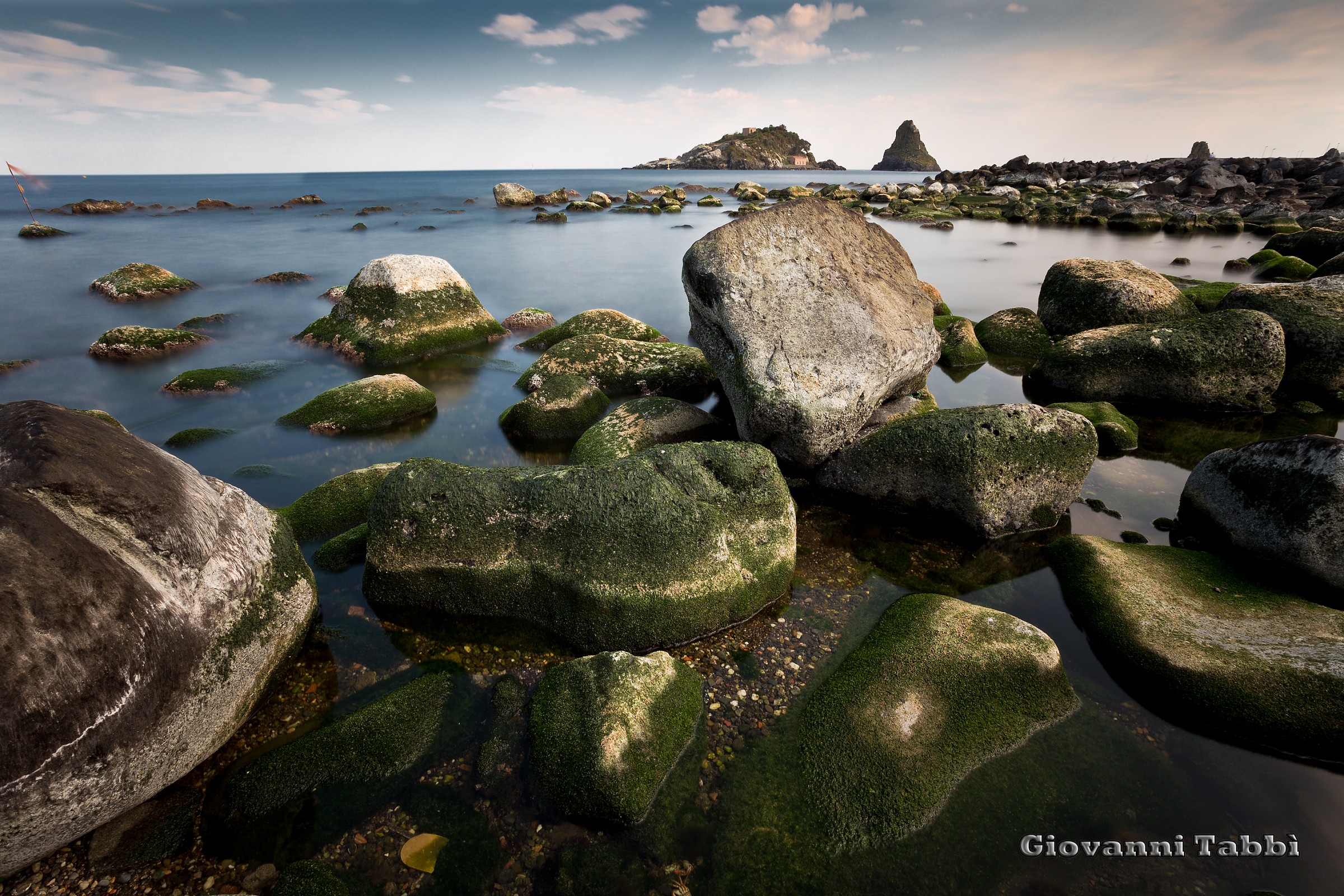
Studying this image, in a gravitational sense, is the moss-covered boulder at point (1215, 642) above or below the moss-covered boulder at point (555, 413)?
below

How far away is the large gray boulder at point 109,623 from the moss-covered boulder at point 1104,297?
747 inches

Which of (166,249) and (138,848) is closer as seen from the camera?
(138,848)

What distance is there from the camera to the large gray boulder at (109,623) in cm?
392

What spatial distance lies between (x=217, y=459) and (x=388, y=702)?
8.35 meters

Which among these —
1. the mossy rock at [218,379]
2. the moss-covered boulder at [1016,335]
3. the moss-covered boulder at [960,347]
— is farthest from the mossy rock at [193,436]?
the moss-covered boulder at [1016,335]

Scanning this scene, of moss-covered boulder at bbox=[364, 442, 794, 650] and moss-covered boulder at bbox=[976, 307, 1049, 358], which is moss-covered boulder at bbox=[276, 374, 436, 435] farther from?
moss-covered boulder at bbox=[976, 307, 1049, 358]

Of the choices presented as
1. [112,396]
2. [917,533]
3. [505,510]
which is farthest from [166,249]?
[917,533]

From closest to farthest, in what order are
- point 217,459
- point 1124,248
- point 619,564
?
point 619,564
point 217,459
point 1124,248

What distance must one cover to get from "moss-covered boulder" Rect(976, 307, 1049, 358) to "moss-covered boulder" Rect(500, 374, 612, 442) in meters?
12.6

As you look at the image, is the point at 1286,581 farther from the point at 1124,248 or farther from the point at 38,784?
the point at 1124,248

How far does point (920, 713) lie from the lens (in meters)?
5.44

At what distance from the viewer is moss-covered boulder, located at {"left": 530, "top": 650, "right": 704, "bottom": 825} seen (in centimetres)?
470

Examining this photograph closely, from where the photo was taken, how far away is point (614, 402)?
43.7ft

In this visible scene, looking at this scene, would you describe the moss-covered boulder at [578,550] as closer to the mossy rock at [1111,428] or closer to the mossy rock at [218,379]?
the mossy rock at [1111,428]
